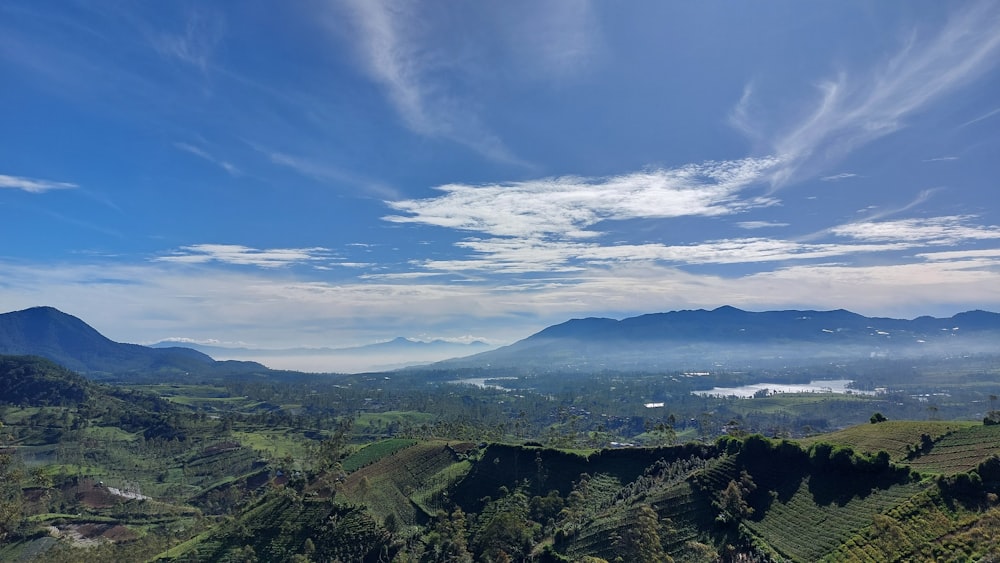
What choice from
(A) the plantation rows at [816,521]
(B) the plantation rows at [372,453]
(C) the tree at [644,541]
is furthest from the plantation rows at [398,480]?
(A) the plantation rows at [816,521]

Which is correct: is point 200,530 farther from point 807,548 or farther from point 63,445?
point 63,445

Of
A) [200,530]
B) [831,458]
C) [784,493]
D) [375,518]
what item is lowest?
[200,530]

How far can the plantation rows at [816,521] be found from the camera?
4566 cm

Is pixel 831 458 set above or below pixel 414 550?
above

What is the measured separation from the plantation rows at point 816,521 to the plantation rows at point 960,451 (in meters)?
5.49

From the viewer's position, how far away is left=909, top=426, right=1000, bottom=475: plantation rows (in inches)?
1932

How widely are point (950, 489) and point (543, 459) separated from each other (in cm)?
4762

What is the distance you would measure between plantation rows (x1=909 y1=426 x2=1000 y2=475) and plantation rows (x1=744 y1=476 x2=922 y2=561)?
5.49 metres

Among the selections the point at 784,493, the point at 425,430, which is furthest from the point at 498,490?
the point at 425,430

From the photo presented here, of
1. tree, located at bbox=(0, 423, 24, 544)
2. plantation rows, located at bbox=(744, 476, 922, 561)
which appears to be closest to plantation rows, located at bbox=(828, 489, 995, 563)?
plantation rows, located at bbox=(744, 476, 922, 561)

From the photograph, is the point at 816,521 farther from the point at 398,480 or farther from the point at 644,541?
the point at 398,480

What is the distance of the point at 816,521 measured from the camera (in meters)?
49.2

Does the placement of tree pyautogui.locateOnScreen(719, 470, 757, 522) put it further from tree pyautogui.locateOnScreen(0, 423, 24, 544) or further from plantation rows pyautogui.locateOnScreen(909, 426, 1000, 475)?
tree pyautogui.locateOnScreen(0, 423, 24, 544)

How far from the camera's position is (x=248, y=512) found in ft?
271
